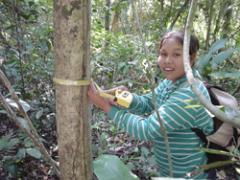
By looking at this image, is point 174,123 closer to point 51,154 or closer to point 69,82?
point 69,82

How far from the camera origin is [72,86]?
1090 millimetres

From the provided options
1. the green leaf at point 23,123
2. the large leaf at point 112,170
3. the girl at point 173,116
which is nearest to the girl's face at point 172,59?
the girl at point 173,116

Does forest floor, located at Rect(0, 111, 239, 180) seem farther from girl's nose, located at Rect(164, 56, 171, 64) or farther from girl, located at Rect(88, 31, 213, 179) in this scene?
girl's nose, located at Rect(164, 56, 171, 64)

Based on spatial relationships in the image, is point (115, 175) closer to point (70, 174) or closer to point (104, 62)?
point (70, 174)

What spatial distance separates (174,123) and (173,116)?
0.03 metres

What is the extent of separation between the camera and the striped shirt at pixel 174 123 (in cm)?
129

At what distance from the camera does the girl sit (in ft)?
4.24

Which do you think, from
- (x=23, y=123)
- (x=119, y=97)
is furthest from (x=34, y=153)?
(x=119, y=97)

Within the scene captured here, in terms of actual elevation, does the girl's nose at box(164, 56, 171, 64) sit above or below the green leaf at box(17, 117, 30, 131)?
above

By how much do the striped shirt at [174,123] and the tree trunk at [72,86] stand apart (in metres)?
0.18

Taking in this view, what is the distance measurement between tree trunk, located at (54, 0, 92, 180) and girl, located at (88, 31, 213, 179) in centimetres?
8

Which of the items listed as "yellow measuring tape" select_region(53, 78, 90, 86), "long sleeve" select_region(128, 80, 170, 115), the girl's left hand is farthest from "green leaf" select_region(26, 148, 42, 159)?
"yellow measuring tape" select_region(53, 78, 90, 86)

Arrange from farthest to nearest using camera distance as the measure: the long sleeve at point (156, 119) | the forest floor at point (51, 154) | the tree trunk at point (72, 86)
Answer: the forest floor at point (51, 154)
the long sleeve at point (156, 119)
the tree trunk at point (72, 86)

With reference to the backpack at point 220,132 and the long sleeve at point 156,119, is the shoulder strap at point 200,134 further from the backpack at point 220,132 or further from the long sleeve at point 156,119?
the long sleeve at point 156,119
